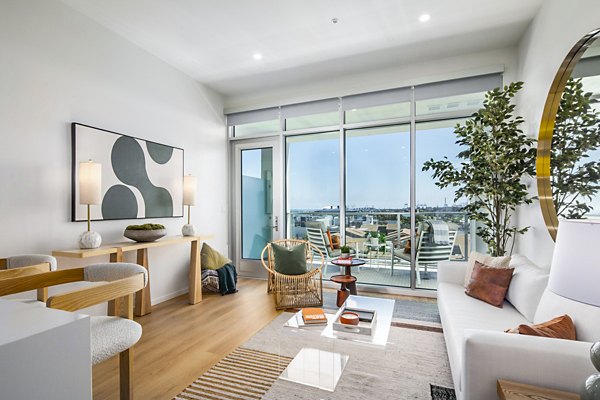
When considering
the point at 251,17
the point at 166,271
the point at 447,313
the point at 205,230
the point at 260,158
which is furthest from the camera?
the point at 260,158

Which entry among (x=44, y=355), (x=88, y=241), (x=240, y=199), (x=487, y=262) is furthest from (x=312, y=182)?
(x=44, y=355)

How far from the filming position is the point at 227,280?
13.7 feet

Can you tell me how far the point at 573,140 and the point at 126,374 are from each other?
3.04 meters

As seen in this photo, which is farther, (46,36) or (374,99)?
(374,99)

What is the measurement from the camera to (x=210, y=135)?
15.6 ft

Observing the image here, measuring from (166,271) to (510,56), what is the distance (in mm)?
4805

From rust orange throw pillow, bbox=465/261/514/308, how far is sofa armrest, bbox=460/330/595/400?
46.1 inches

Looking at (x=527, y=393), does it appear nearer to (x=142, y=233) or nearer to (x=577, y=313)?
(x=577, y=313)

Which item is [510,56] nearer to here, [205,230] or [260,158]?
[260,158]

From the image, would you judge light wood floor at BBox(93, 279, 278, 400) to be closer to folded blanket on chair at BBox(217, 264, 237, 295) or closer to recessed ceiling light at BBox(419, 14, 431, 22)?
folded blanket on chair at BBox(217, 264, 237, 295)

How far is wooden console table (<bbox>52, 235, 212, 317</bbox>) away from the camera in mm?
2600

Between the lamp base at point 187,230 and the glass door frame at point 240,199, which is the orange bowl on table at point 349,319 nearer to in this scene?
the lamp base at point 187,230

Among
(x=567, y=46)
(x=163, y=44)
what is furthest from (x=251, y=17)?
(x=567, y=46)

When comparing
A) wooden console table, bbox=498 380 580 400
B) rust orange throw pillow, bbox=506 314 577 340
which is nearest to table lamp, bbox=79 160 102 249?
wooden console table, bbox=498 380 580 400
